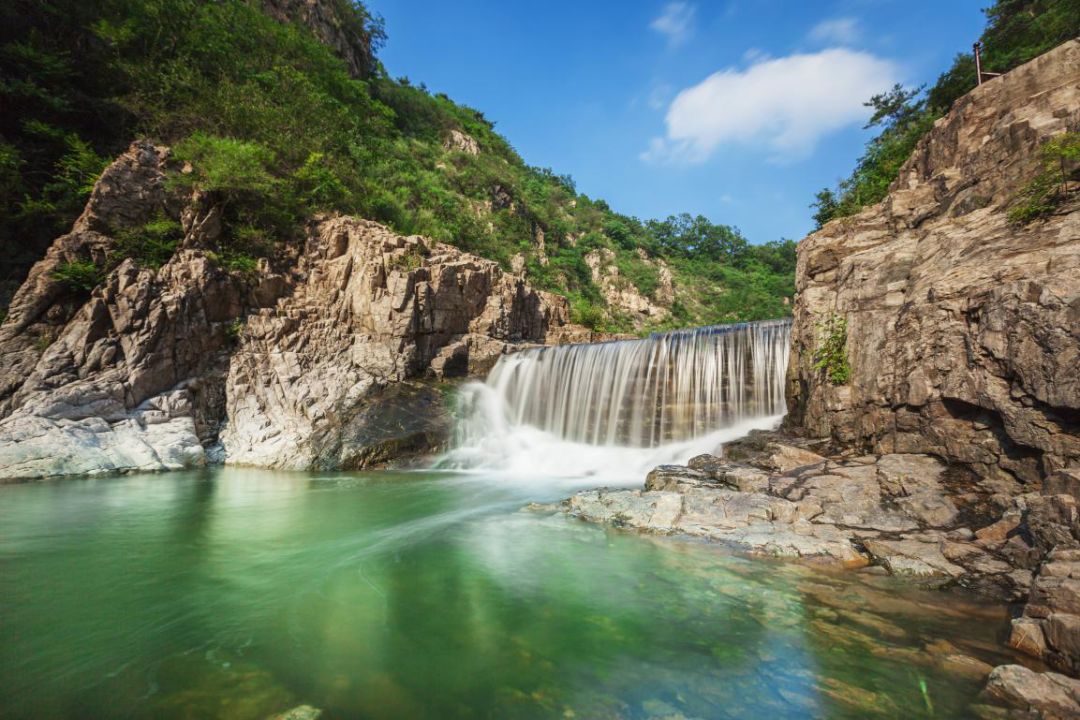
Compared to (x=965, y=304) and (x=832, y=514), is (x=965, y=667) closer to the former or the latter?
(x=832, y=514)

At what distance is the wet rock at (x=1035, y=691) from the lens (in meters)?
2.33

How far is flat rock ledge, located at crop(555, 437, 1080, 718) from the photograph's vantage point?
2824 millimetres

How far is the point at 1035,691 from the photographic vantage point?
96.1 inches

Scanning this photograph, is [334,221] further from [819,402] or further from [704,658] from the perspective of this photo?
[704,658]

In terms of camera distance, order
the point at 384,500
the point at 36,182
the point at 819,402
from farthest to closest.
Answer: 1. the point at 36,182
2. the point at 384,500
3. the point at 819,402

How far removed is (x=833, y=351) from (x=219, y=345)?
16395mm

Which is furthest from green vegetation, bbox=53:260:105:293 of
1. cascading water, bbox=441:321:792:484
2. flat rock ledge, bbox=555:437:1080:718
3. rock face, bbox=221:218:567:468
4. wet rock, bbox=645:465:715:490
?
wet rock, bbox=645:465:715:490

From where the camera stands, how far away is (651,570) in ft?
15.4

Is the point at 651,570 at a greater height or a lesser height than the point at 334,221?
lesser

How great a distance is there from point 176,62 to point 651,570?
24.5 metres

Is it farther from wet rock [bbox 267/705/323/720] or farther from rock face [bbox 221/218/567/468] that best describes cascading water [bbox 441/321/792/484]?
wet rock [bbox 267/705/323/720]

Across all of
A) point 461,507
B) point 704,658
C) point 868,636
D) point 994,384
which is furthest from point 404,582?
point 994,384

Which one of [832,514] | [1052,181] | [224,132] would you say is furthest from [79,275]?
[1052,181]

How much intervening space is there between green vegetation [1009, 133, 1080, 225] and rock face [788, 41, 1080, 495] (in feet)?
0.62
